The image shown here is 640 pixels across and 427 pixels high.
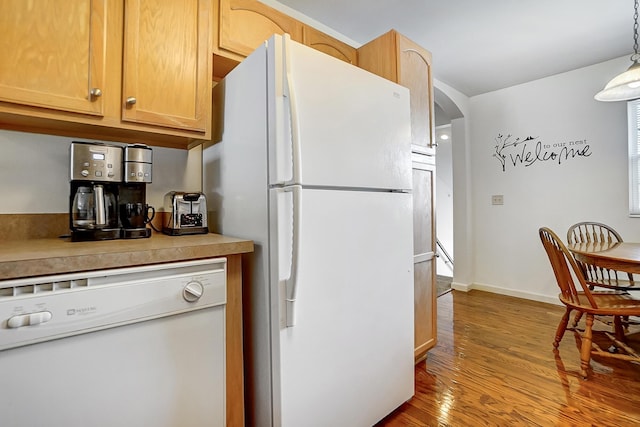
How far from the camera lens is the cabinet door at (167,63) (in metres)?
1.25

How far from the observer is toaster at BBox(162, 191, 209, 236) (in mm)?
1400

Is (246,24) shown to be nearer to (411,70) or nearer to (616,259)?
(411,70)

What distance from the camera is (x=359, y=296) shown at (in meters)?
1.31

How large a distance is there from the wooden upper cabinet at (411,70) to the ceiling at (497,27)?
1.18 feet

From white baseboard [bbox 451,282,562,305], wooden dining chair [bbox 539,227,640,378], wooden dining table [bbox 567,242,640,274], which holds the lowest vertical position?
white baseboard [bbox 451,282,562,305]

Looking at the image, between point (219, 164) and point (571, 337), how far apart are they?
2.93 m

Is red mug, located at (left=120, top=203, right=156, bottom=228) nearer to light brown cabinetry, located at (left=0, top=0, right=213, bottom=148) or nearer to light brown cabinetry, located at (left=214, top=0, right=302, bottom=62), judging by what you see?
light brown cabinetry, located at (left=0, top=0, right=213, bottom=148)

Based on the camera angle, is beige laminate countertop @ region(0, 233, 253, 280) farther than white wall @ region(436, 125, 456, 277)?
No

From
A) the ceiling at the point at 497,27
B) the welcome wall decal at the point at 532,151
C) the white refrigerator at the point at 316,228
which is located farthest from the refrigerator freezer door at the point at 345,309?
the welcome wall decal at the point at 532,151

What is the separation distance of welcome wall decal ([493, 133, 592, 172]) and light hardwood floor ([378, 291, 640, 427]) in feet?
5.59

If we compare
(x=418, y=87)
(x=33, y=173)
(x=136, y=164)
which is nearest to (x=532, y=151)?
(x=418, y=87)

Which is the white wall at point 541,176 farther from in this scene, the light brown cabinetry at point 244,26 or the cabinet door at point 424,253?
the light brown cabinetry at point 244,26

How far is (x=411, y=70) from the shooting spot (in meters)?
1.95

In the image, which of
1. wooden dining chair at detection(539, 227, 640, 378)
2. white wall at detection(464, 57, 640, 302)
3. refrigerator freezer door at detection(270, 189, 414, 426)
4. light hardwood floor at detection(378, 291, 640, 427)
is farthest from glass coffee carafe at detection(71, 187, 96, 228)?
white wall at detection(464, 57, 640, 302)
